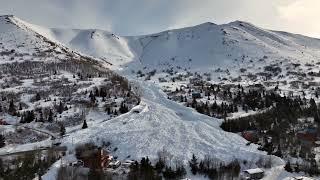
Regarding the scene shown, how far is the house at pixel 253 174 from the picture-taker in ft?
358

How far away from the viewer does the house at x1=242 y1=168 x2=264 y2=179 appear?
358 feet

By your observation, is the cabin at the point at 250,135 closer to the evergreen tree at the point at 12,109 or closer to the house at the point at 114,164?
the house at the point at 114,164

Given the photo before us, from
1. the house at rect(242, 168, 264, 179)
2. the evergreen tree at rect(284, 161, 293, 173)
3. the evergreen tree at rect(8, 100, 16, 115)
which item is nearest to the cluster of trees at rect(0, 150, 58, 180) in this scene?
the house at rect(242, 168, 264, 179)

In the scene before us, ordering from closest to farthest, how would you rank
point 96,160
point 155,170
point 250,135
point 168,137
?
point 155,170
point 96,160
point 168,137
point 250,135

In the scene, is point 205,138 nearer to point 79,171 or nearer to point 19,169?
point 79,171

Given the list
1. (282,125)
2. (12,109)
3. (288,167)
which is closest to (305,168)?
(288,167)

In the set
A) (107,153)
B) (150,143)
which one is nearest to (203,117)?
(150,143)

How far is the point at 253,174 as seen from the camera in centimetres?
10962

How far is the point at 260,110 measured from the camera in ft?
581

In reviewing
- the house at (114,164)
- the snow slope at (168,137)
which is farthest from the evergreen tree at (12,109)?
the house at (114,164)

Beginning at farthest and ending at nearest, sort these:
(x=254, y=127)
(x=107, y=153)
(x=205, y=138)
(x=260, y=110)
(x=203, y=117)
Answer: (x=260, y=110), (x=203, y=117), (x=254, y=127), (x=205, y=138), (x=107, y=153)

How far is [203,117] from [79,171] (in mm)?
61986

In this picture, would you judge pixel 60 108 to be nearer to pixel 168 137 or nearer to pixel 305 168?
pixel 168 137

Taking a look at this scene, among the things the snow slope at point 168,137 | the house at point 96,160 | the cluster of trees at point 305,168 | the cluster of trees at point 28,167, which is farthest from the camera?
the snow slope at point 168,137
